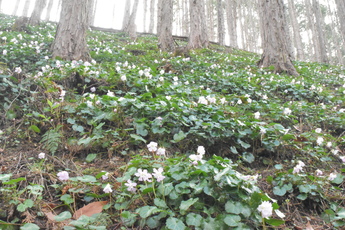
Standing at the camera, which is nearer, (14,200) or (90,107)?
(14,200)

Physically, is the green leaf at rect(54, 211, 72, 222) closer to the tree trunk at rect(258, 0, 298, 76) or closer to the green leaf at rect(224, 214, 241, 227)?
the green leaf at rect(224, 214, 241, 227)

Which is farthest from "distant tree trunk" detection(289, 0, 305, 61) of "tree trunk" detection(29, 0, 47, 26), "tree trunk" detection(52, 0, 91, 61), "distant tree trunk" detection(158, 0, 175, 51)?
"tree trunk" detection(52, 0, 91, 61)

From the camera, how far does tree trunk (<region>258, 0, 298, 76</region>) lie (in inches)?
324

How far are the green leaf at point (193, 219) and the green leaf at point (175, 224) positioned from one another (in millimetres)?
56

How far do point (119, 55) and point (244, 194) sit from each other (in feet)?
22.9

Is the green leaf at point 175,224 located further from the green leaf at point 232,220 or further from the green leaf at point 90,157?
the green leaf at point 90,157

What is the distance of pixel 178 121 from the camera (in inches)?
125

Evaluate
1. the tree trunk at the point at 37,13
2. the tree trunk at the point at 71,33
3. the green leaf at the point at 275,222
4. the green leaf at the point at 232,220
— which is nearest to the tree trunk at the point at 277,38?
the tree trunk at the point at 71,33

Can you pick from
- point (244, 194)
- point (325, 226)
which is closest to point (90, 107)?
point (244, 194)

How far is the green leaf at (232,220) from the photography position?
156 centimetres

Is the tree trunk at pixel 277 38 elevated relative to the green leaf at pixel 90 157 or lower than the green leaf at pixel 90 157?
elevated

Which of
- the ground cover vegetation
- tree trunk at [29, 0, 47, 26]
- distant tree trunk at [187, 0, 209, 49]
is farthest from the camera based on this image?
tree trunk at [29, 0, 47, 26]

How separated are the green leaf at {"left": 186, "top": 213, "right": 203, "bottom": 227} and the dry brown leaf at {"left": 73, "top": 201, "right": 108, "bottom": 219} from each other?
0.72 metres

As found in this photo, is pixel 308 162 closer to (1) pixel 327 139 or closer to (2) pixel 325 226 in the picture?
(1) pixel 327 139
